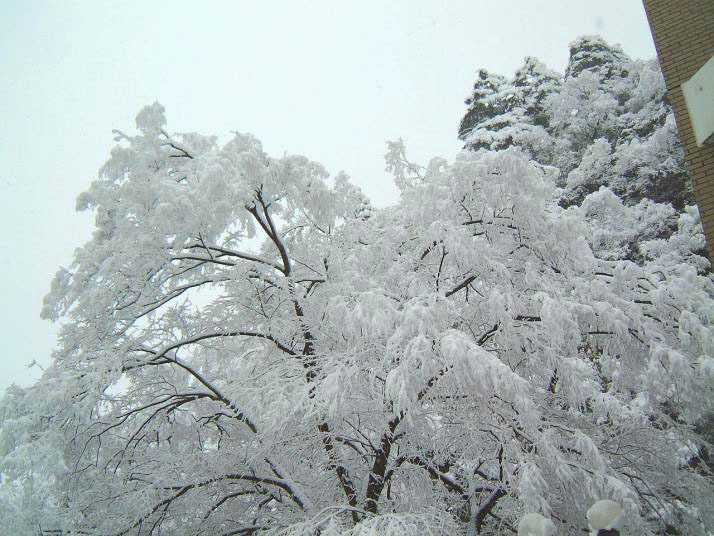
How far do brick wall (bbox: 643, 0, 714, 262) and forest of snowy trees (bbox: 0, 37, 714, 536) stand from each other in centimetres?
140

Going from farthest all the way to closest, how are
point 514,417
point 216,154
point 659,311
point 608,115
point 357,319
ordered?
point 608,115 < point 216,154 < point 659,311 < point 514,417 < point 357,319

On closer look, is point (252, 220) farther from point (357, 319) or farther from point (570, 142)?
point (570, 142)

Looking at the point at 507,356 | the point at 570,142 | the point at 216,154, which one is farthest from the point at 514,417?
the point at 570,142

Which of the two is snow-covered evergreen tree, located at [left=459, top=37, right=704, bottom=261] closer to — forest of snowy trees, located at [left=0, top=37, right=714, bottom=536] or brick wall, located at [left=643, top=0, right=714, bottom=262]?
forest of snowy trees, located at [left=0, top=37, right=714, bottom=536]

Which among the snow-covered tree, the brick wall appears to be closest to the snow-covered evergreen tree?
the snow-covered tree

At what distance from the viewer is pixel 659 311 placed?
16.9 ft

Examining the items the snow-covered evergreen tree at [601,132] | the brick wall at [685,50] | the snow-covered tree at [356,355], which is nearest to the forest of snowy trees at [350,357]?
the snow-covered tree at [356,355]

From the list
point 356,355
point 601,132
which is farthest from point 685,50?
point 601,132

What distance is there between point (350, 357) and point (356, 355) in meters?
0.08

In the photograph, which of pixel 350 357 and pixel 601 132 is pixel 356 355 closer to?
pixel 350 357

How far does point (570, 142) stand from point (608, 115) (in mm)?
1382

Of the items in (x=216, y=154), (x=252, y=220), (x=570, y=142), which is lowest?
(x=252, y=220)

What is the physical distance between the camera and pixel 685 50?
4.02 metres

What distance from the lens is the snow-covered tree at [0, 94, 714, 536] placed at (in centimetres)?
446
